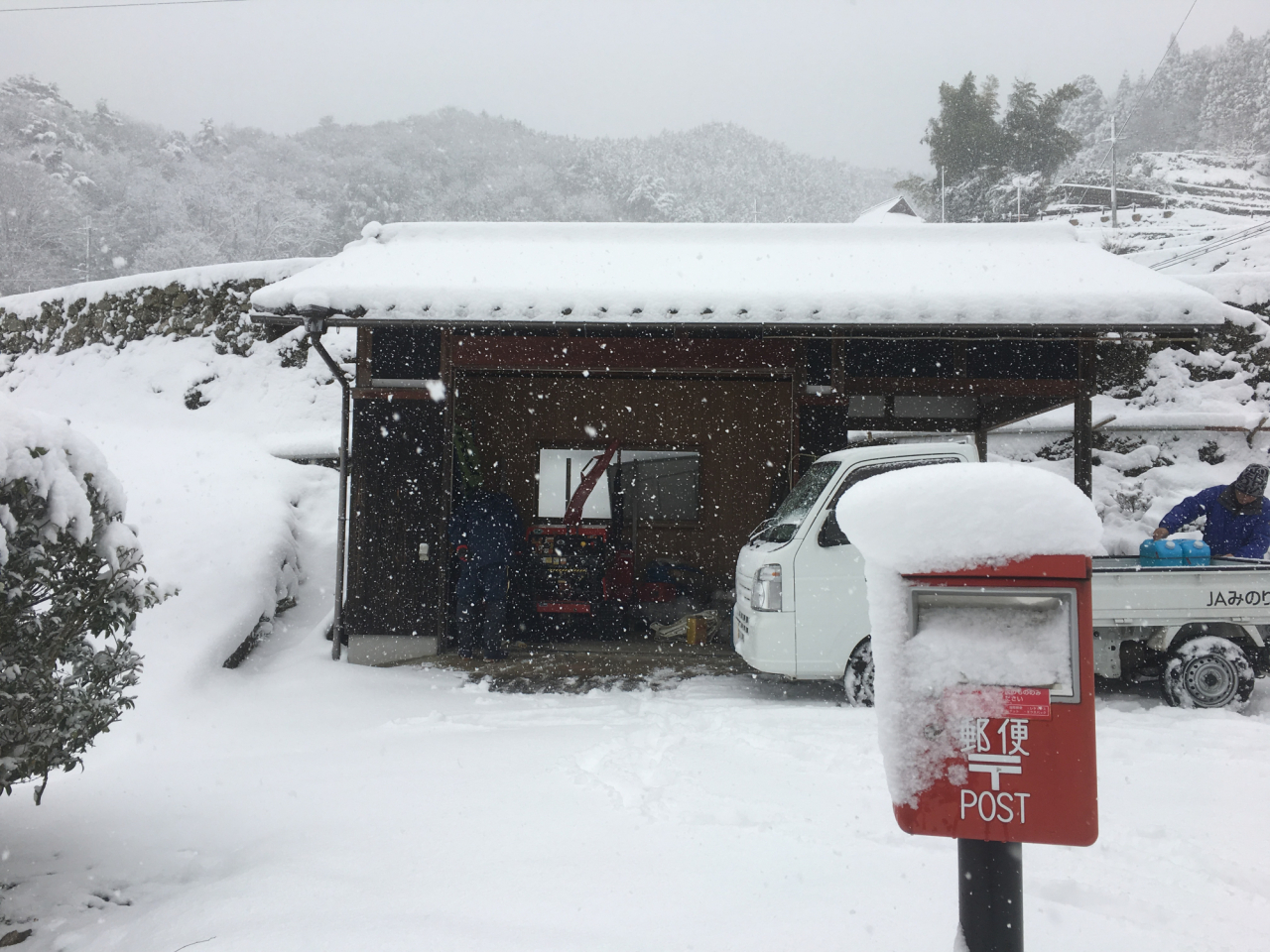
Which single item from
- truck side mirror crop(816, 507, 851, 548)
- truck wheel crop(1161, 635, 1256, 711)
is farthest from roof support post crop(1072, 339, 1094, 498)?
truck side mirror crop(816, 507, 851, 548)

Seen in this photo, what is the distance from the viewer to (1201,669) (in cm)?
576

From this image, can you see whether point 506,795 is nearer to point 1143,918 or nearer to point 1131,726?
point 1143,918

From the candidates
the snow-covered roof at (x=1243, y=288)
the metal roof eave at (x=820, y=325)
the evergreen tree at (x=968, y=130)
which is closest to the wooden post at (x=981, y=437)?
the metal roof eave at (x=820, y=325)

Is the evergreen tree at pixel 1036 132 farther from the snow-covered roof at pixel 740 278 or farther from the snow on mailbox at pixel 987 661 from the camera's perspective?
the snow on mailbox at pixel 987 661

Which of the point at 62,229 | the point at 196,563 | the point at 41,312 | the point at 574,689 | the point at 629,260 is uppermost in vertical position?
the point at 62,229

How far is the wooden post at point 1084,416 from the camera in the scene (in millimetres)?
7695

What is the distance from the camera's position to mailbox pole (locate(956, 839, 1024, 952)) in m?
1.72

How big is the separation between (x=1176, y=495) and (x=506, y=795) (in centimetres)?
1384

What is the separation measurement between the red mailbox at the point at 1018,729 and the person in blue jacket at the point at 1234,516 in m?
5.90

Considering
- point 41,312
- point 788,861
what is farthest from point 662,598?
point 41,312

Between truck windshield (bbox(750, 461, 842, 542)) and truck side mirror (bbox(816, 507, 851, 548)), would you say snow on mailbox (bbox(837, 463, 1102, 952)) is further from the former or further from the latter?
truck windshield (bbox(750, 461, 842, 542))

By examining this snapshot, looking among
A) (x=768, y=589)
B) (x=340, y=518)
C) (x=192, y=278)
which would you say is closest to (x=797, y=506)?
(x=768, y=589)

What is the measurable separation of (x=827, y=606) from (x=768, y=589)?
0.43 meters

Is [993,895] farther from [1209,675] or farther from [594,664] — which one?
[594,664]
